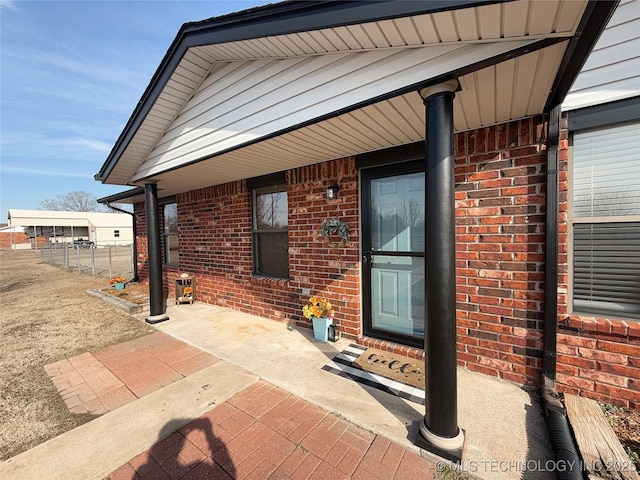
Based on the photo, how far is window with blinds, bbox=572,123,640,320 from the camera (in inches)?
82.4

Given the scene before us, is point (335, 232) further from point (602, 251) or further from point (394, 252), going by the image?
point (602, 251)

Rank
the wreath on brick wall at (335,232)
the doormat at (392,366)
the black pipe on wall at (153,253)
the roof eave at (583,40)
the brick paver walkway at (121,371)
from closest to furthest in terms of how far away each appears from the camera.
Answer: the roof eave at (583,40) → the brick paver walkway at (121,371) → the doormat at (392,366) → the wreath on brick wall at (335,232) → the black pipe on wall at (153,253)

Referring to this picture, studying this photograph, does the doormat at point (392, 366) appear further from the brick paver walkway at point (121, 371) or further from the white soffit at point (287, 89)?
the white soffit at point (287, 89)

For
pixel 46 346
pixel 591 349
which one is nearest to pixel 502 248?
pixel 591 349

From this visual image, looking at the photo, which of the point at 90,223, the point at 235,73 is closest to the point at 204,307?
the point at 235,73

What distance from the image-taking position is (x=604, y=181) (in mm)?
2172

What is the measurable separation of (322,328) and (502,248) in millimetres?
2202

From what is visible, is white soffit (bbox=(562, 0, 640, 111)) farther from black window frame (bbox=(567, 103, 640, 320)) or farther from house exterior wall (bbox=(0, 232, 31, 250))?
house exterior wall (bbox=(0, 232, 31, 250))

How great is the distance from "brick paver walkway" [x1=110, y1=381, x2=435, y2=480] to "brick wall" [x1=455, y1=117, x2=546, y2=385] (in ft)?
4.41

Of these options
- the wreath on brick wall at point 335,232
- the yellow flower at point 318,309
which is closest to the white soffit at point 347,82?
the wreath on brick wall at point 335,232

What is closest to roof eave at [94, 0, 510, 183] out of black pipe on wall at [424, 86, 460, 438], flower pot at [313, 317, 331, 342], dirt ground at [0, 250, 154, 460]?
black pipe on wall at [424, 86, 460, 438]

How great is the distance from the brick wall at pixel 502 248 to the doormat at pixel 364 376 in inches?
28.0

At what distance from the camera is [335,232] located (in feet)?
11.6

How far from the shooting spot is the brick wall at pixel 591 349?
6.77 feet
